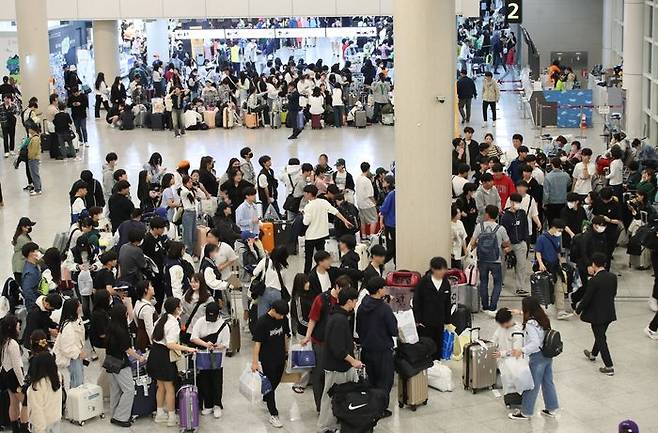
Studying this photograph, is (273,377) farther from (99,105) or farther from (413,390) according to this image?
(99,105)

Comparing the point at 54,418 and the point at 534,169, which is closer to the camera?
the point at 54,418

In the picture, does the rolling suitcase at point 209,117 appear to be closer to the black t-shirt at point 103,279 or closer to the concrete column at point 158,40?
the concrete column at point 158,40

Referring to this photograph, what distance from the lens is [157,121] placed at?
1169 inches

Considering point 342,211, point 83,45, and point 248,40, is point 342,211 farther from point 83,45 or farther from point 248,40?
point 83,45

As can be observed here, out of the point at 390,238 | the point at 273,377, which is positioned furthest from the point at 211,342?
the point at 390,238

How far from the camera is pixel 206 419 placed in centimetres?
1173

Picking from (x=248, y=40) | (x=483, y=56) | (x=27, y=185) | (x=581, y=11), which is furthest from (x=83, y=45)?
(x=27, y=185)

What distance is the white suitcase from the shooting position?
11609 mm

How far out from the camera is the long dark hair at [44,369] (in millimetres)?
10445

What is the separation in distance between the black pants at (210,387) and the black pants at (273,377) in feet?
1.68

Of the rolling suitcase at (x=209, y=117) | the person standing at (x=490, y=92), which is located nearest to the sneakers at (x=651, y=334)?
the person standing at (x=490, y=92)

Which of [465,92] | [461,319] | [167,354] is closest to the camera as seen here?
[167,354]

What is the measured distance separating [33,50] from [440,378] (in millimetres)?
18923

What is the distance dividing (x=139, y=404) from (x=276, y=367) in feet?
4.97
